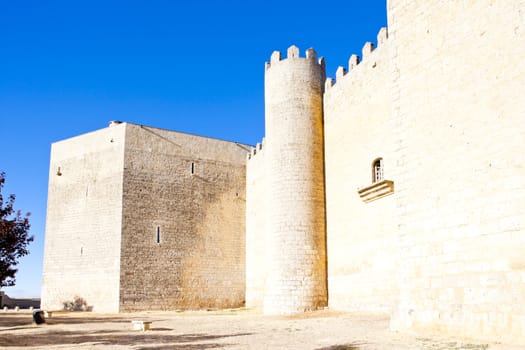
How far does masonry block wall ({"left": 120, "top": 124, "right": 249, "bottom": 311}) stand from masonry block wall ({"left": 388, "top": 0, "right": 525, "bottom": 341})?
42.2 feet

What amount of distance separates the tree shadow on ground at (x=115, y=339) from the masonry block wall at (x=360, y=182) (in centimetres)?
495

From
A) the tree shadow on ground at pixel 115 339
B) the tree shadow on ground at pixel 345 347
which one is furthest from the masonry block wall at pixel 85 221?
the tree shadow on ground at pixel 345 347

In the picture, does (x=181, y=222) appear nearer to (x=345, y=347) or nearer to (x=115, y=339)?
(x=115, y=339)

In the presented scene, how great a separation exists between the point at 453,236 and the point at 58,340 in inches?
263

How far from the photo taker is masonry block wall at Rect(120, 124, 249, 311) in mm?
20312

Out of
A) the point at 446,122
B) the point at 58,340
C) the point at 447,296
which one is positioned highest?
the point at 446,122

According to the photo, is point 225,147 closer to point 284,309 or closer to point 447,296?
point 284,309

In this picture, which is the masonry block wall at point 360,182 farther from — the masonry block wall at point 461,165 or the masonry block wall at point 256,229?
the masonry block wall at point 256,229

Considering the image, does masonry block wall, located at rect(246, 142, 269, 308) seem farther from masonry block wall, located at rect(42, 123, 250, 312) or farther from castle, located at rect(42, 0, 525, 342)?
masonry block wall, located at rect(42, 123, 250, 312)

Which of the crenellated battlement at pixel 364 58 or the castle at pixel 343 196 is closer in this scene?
the castle at pixel 343 196

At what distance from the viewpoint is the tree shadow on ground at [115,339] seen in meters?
8.96

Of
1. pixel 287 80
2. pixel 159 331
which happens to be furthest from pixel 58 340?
pixel 287 80

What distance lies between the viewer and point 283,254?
16672 mm

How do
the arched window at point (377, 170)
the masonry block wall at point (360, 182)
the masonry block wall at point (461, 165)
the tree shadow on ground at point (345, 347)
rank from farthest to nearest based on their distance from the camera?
1. the arched window at point (377, 170)
2. the masonry block wall at point (360, 182)
3. the tree shadow on ground at point (345, 347)
4. the masonry block wall at point (461, 165)
